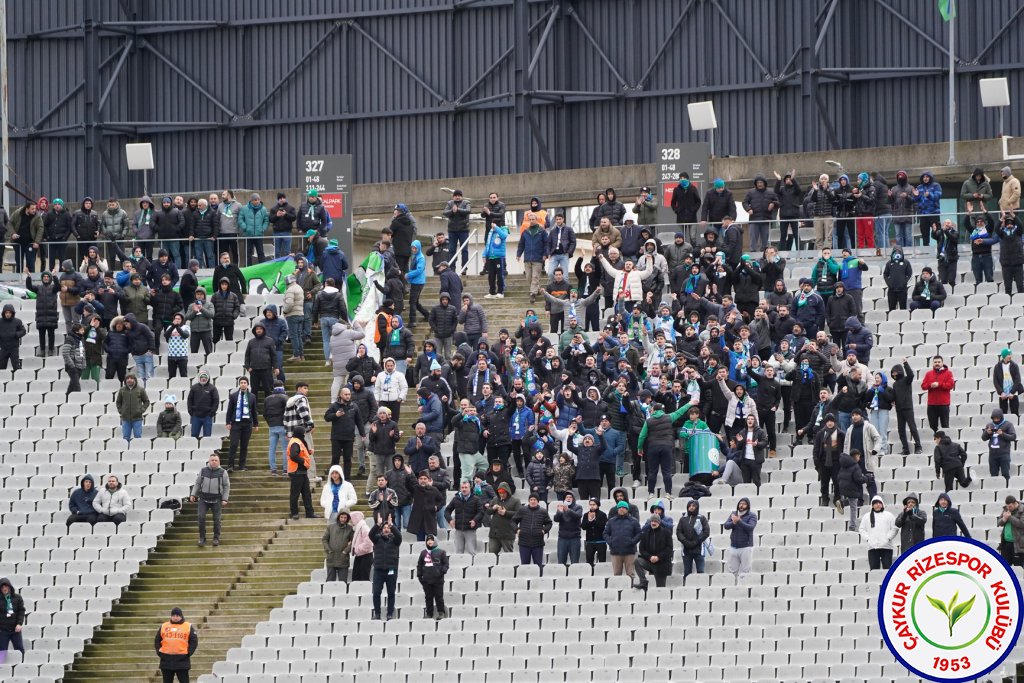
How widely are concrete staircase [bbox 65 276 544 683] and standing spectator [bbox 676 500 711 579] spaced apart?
5.12m

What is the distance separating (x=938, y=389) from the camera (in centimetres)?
2789

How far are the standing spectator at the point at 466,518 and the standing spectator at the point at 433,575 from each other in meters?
1.41

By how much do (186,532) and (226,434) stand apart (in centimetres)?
235

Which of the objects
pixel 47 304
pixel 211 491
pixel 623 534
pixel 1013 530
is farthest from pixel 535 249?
pixel 1013 530

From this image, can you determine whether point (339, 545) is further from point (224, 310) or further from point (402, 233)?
point (402, 233)

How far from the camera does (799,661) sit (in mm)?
22906

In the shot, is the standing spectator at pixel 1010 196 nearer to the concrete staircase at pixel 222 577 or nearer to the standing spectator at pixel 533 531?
the concrete staircase at pixel 222 577

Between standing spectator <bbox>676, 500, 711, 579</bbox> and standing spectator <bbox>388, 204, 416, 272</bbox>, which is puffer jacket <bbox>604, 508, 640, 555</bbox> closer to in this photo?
standing spectator <bbox>676, 500, 711, 579</bbox>

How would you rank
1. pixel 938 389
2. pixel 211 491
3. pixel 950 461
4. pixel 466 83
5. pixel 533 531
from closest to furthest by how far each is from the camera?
pixel 533 531, pixel 950 461, pixel 211 491, pixel 938 389, pixel 466 83

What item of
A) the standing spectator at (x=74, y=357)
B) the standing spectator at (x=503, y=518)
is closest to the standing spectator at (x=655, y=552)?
the standing spectator at (x=503, y=518)

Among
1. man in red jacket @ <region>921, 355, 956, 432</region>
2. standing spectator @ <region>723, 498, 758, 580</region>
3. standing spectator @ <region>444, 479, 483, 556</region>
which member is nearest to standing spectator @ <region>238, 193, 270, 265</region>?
standing spectator @ <region>444, 479, 483, 556</region>

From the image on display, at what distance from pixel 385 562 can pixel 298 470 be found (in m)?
3.74

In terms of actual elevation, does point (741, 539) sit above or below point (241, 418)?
below

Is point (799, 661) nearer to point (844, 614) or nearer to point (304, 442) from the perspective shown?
point (844, 614)
